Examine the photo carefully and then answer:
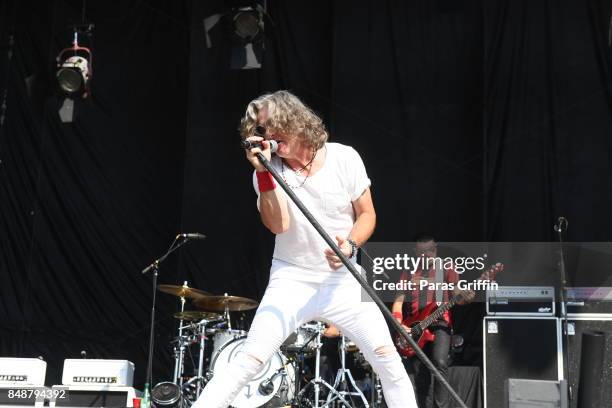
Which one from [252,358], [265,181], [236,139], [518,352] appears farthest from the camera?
[236,139]

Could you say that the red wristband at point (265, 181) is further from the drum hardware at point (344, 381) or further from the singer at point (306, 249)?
the drum hardware at point (344, 381)

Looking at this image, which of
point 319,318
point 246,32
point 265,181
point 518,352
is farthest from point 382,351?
point 246,32

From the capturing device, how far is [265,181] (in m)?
3.58

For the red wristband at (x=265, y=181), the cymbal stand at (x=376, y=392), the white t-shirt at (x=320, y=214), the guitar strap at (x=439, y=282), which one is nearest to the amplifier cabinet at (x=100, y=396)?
the cymbal stand at (x=376, y=392)

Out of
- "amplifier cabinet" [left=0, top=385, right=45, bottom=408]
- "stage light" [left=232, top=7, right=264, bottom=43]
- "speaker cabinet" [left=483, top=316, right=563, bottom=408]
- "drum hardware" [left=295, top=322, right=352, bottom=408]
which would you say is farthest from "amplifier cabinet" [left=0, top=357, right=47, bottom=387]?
"speaker cabinet" [left=483, top=316, right=563, bottom=408]

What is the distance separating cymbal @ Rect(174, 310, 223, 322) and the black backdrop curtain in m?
0.60

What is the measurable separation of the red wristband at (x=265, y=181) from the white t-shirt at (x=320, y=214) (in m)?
0.08

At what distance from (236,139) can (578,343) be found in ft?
12.4

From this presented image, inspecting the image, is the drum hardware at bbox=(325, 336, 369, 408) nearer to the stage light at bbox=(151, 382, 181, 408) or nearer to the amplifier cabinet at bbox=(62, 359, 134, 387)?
the stage light at bbox=(151, 382, 181, 408)

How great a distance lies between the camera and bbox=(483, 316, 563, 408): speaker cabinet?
6.43 metres

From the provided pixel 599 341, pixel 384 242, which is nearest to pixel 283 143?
pixel 599 341

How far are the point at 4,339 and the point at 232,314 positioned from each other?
7.28ft

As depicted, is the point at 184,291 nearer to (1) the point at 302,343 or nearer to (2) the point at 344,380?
(1) the point at 302,343

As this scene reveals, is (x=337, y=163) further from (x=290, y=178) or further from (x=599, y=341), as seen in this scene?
(x=599, y=341)
